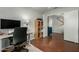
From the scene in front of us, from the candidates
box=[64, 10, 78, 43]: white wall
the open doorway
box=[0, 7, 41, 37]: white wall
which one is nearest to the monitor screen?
box=[0, 7, 41, 37]: white wall

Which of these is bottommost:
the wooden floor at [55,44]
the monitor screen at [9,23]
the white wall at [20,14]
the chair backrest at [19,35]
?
the wooden floor at [55,44]

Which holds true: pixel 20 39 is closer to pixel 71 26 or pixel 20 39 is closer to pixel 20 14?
pixel 20 14

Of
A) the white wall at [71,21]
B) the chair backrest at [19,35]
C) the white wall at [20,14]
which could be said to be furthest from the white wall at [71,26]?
the chair backrest at [19,35]

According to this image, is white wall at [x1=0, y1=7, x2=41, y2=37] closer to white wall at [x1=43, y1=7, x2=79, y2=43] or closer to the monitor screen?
the monitor screen

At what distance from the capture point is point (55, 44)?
6.24 feet

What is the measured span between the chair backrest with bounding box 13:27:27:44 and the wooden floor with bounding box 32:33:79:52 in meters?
0.21

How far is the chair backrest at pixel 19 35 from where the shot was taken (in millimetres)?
1833

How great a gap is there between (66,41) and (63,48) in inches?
5.8

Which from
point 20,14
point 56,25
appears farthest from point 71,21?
point 20,14

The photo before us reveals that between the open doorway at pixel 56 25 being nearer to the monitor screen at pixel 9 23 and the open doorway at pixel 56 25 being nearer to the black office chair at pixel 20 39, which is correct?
the black office chair at pixel 20 39

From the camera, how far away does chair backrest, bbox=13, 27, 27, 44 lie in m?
1.83
